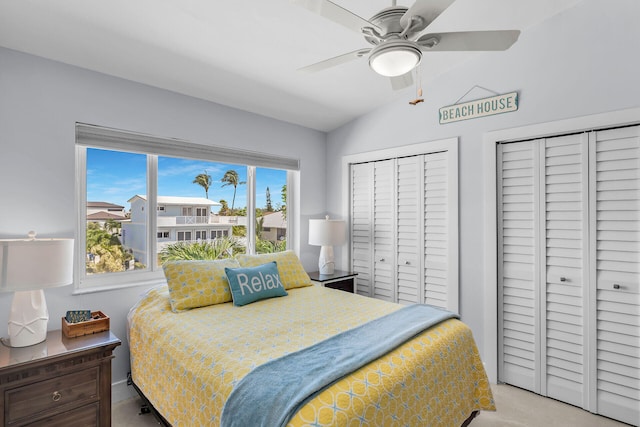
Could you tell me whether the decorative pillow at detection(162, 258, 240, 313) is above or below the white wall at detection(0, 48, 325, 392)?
below

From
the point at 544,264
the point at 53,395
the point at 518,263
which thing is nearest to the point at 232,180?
the point at 53,395

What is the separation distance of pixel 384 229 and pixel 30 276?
2.86m

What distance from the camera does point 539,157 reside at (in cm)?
259

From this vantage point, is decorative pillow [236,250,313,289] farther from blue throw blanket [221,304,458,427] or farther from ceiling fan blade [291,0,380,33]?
ceiling fan blade [291,0,380,33]

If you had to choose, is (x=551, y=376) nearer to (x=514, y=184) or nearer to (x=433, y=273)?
(x=433, y=273)

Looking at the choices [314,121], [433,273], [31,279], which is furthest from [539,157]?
[31,279]

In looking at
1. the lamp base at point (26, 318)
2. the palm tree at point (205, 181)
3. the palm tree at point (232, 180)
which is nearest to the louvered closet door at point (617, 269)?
the palm tree at point (232, 180)

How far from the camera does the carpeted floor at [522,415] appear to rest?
2.24 meters

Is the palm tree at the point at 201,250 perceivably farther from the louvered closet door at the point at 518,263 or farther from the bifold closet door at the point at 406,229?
the louvered closet door at the point at 518,263

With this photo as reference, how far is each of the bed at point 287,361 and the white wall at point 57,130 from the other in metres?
0.45

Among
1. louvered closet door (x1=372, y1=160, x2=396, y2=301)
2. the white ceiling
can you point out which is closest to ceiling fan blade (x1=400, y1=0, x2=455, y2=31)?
the white ceiling

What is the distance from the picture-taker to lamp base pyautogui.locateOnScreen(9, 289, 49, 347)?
182 centimetres

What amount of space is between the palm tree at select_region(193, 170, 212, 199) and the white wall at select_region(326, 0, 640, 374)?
1.82 m

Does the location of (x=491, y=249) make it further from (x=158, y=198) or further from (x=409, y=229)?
(x=158, y=198)
